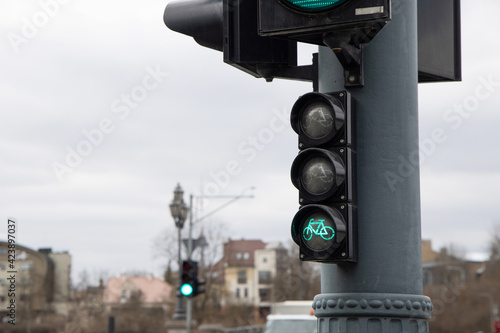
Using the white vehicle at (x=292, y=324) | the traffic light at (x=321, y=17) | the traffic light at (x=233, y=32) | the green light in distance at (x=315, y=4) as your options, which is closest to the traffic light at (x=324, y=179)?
the traffic light at (x=321, y=17)

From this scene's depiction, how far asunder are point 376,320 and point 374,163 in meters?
0.78

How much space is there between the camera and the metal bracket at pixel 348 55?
3.69m

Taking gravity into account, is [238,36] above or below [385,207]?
above

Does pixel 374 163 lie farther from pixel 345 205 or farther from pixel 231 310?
pixel 231 310

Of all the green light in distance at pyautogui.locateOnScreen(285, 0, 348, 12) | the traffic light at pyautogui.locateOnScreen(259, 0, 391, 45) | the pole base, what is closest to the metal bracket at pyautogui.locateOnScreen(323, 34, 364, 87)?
the traffic light at pyautogui.locateOnScreen(259, 0, 391, 45)

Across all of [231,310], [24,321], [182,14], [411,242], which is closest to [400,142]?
[411,242]

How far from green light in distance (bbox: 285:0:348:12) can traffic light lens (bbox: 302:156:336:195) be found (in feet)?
2.32

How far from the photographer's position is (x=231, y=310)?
80.2 m

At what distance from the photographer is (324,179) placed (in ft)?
12.3

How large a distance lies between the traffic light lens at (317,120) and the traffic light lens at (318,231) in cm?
41

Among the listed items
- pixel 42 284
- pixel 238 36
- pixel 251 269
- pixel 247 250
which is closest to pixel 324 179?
pixel 238 36

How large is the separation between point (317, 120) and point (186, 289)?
713 inches

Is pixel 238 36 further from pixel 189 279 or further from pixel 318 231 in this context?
pixel 189 279

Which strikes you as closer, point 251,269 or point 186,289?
point 186,289
